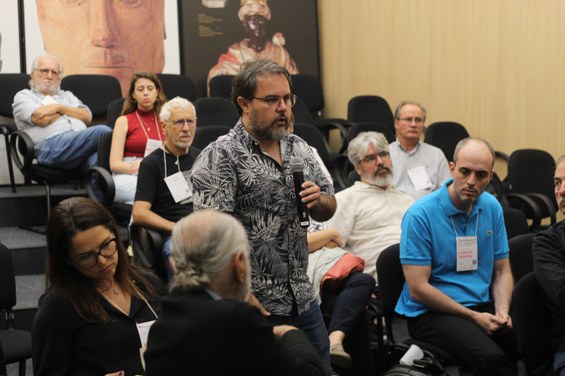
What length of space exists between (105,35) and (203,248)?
18.1 feet

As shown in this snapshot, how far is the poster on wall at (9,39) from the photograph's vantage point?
654cm

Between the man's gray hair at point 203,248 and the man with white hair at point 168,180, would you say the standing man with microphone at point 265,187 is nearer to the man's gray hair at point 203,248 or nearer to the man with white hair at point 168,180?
the man's gray hair at point 203,248

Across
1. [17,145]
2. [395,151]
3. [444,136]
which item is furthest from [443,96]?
[17,145]

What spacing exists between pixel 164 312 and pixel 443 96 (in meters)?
5.64

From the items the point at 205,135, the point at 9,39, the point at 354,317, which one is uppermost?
the point at 9,39

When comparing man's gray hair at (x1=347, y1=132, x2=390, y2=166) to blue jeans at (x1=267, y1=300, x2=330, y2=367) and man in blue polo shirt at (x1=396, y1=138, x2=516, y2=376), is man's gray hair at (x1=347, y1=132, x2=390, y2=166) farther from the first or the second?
blue jeans at (x1=267, y1=300, x2=330, y2=367)

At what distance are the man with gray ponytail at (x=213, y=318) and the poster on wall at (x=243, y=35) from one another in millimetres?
5742

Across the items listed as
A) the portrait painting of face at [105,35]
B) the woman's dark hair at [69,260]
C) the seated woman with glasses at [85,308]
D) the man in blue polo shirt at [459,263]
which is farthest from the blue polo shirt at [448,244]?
the portrait painting of face at [105,35]

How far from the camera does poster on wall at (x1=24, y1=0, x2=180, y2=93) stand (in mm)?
6668

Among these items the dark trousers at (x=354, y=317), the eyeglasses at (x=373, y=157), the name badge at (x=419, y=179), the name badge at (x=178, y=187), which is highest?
the eyeglasses at (x=373, y=157)

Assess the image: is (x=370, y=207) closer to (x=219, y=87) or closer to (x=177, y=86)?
(x=177, y=86)

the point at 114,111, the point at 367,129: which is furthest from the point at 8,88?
the point at 367,129

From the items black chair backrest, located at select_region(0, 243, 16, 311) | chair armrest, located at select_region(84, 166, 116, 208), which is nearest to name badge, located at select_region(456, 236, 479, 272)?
black chair backrest, located at select_region(0, 243, 16, 311)

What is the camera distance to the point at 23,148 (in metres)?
5.69
